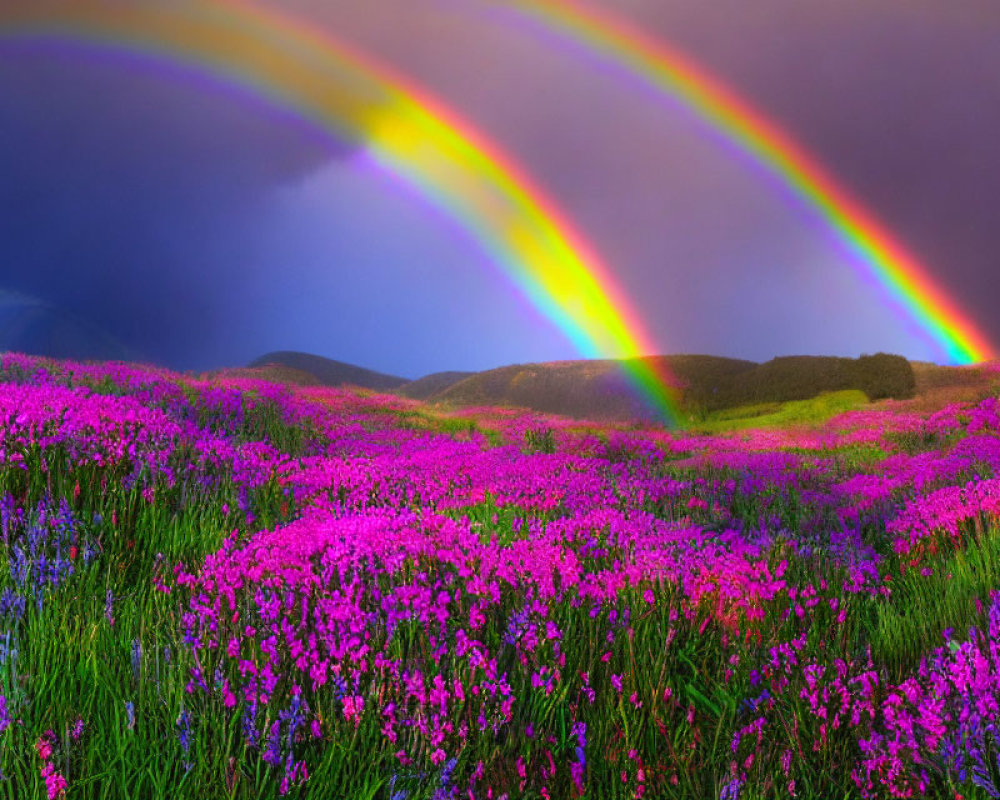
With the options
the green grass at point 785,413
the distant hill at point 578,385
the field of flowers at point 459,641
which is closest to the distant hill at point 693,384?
the distant hill at point 578,385

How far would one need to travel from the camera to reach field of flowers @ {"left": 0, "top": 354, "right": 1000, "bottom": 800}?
76.7 inches

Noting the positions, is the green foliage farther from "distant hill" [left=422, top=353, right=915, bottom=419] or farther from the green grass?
the green grass

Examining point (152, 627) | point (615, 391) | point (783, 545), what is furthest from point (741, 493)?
point (615, 391)

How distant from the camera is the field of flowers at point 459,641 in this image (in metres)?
1.95

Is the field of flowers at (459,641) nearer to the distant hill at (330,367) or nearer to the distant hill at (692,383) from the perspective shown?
the distant hill at (692,383)

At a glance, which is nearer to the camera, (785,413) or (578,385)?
(785,413)

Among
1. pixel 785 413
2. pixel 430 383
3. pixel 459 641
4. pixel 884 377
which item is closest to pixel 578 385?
pixel 785 413

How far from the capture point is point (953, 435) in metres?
11.2

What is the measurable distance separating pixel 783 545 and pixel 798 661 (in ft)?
5.53

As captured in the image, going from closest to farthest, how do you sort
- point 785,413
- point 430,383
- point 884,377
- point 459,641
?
→ point 459,641 → point 785,413 → point 884,377 → point 430,383

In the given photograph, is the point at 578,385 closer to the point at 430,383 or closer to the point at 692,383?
the point at 692,383

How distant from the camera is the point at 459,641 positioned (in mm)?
2373

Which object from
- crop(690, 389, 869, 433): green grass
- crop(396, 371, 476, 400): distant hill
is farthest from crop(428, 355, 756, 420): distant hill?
crop(396, 371, 476, 400): distant hill

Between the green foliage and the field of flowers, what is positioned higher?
the green foliage
